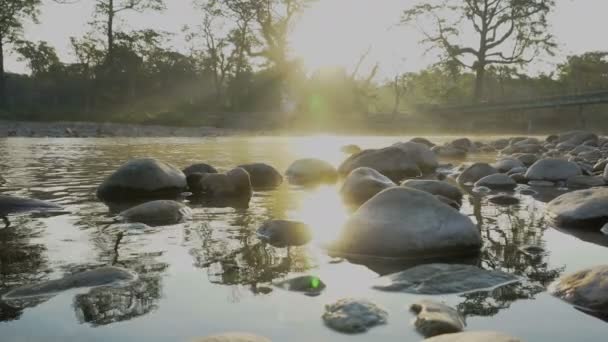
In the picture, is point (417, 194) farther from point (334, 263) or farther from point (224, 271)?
point (224, 271)

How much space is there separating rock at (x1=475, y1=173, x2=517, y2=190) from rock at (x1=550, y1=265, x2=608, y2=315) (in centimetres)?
390

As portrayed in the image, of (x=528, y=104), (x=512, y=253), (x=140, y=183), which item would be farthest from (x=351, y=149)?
(x=528, y=104)

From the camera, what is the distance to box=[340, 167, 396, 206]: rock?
4887 mm

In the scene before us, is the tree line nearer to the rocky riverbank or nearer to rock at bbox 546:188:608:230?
the rocky riverbank

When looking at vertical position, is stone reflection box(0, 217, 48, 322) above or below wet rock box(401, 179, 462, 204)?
below

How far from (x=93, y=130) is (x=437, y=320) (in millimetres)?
25746

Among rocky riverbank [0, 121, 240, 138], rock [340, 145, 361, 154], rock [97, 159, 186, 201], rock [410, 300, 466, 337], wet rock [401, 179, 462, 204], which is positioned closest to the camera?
rock [410, 300, 466, 337]

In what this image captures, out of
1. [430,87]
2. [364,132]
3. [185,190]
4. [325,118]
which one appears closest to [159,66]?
[325,118]

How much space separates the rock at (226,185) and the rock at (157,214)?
124 cm

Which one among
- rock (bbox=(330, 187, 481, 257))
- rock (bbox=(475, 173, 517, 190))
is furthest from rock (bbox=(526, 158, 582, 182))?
rock (bbox=(330, 187, 481, 257))

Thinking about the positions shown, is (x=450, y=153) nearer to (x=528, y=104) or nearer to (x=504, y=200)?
(x=504, y=200)

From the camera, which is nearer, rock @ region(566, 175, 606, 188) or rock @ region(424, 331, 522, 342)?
rock @ region(424, 331, 522, 342)

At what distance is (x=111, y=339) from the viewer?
1761 millimetres

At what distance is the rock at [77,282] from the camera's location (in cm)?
220
